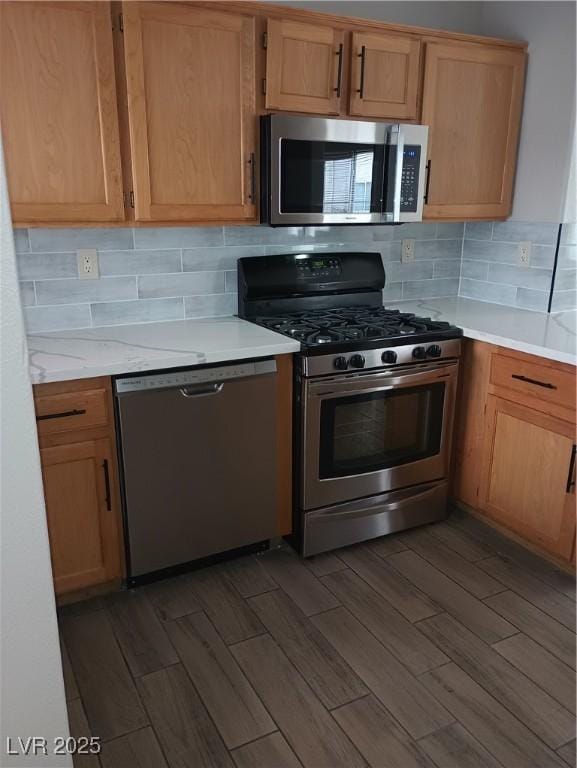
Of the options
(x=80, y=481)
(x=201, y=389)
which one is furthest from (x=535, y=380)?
(x=80, y=481)

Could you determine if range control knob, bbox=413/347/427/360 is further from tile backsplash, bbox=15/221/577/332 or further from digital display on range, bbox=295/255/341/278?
tile backsplash, bbox=15/221/577/332

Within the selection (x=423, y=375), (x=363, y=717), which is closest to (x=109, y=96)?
(x=423, y=375)

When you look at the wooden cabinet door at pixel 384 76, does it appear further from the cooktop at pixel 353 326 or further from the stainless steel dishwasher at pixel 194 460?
the stainless steel dishwasher at pixel 194 460

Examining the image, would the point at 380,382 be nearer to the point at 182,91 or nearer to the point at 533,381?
the point at 533,381

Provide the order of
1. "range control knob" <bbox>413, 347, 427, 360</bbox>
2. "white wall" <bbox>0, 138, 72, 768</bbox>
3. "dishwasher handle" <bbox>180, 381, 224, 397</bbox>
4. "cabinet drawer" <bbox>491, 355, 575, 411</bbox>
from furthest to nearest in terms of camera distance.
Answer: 1. "range control knob" <bbox>413, 347, 427, 360</bbox>
2. "cabinet drawer" <bbox>491, 355, 575, 411</bbox>
3. "dishwasher handle" <bbox>180, 381, 224, 397</bbox>
4. "white wall" <bbox>0, 138, 72, 768</bbox>

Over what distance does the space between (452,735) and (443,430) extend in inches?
53.4

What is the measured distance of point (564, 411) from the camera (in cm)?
241

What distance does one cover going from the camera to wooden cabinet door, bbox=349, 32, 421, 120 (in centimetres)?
256

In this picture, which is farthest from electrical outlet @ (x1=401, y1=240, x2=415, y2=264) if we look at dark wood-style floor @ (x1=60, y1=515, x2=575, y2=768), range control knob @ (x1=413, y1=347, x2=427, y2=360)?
dark wood-style floor @ (x1=60, y1=515, x2=575, y2=768)

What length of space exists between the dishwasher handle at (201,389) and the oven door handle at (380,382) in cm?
37

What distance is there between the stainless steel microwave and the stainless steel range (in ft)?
1.21

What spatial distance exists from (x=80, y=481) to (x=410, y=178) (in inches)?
74.8

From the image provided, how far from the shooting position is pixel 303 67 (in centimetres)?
246

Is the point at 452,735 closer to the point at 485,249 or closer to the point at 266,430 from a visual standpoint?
the point at 266,430
